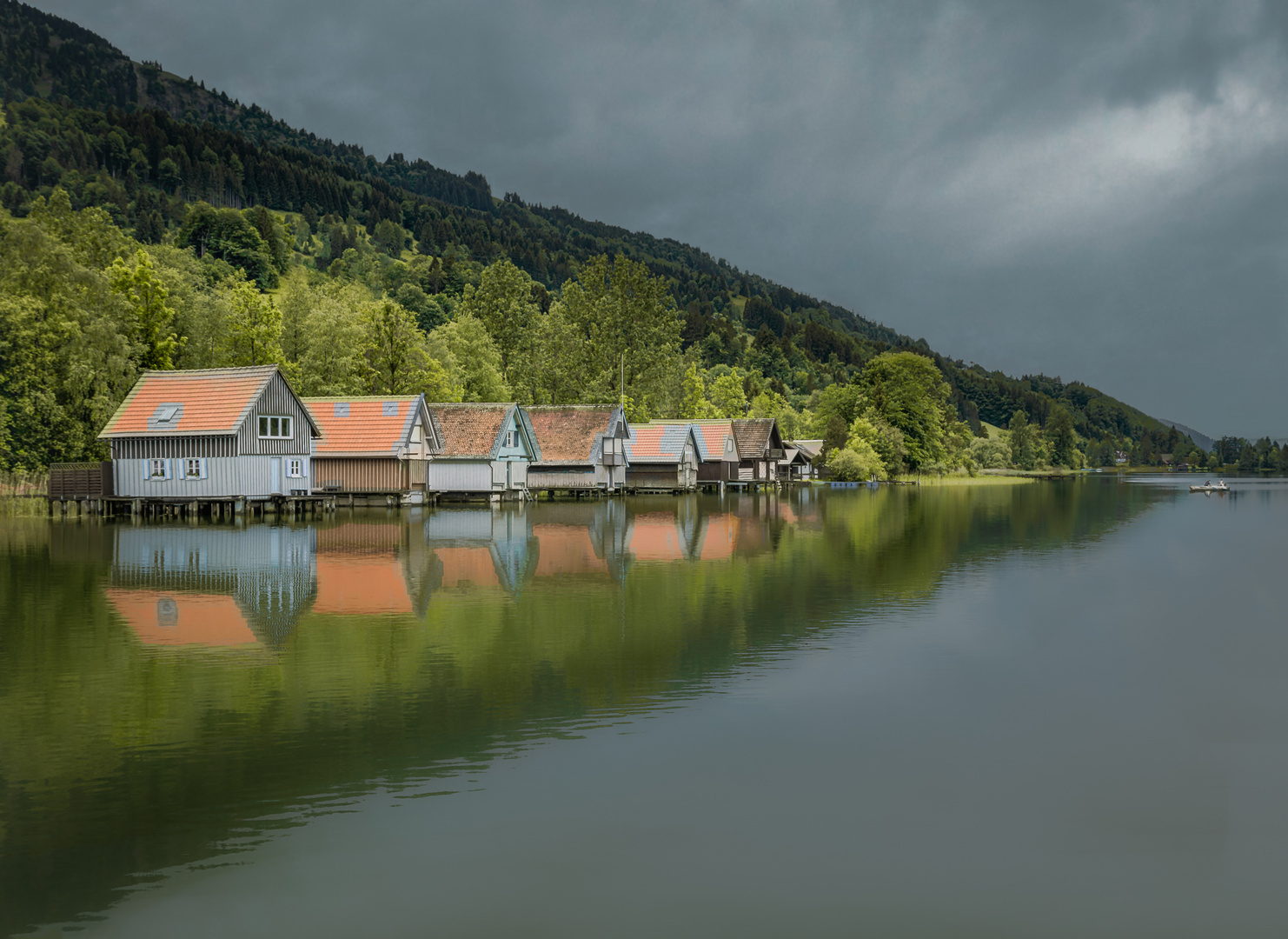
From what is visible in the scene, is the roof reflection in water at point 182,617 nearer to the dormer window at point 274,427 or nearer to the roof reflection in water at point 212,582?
the roof reflection in water at point 212,582

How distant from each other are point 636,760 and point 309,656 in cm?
657

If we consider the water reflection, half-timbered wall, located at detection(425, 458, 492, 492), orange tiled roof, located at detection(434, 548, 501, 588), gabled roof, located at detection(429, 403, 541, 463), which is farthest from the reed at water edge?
orange tiled roof, located at detection(434, 548, 501, 588)

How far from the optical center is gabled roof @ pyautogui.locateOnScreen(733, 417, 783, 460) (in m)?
86.8

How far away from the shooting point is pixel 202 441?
1735 inches

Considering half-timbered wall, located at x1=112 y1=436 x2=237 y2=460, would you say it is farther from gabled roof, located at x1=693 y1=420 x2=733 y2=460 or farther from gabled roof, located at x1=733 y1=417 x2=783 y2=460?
gabled roof, located at x1=733 y1=417 x2=783 y2=460

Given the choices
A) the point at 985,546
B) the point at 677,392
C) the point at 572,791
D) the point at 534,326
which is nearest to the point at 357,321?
the point at 534,326

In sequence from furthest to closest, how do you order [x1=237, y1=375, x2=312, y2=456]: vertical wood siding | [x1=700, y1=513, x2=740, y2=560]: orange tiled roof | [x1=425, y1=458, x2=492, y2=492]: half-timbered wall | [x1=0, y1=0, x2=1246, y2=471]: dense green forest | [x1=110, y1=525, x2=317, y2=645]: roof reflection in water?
[x1=425, y1=458, x2=492, y2=492]: half-timbered wall, [x1=0, y1=0, x2=1246, y2=471]: dense green forest, [x1=237, y1=375, x2=312, y2=456]: vertical wood siding, [x1=700, y1=513, x2=740, y2=560]: orange tiled roof, [x1=110, y1=525, x2=317, y2=645]: roof reflection in water

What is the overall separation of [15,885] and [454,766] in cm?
367

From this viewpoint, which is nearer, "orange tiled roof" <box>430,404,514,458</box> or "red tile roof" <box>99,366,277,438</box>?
"red tile roof" <box>99,366,277,438</box>

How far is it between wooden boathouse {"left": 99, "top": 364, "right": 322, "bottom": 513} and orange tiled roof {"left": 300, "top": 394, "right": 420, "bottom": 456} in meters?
5.54

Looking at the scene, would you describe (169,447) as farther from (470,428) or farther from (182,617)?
(182,617)

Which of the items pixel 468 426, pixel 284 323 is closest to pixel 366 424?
pixel 468 426

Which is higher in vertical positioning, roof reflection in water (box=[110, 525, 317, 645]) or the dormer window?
the dormer window

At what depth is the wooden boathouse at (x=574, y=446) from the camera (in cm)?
6531
